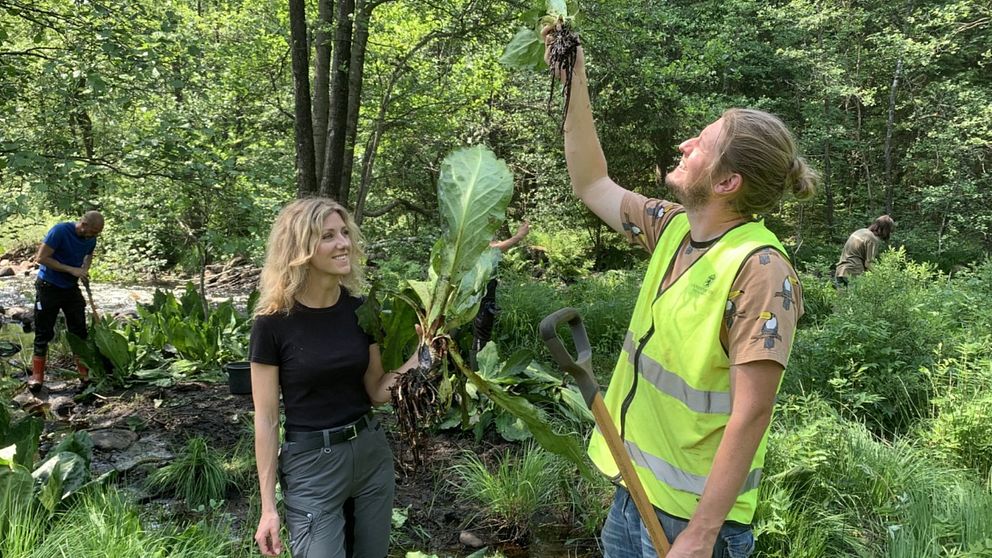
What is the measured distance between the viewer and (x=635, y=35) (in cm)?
867

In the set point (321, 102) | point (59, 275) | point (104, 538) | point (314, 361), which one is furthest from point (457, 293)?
point (321, 102)

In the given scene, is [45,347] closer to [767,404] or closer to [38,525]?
[38,525]

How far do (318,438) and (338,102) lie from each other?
7.32 metres

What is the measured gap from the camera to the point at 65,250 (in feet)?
20.9

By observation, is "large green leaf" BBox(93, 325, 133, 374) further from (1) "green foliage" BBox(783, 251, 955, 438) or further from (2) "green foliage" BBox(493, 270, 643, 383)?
(1) "green foliage" BBox(783, 251, 955, 438)

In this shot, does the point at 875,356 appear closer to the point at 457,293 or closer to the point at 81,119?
the point at 457,293

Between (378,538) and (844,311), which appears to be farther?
(844,311)

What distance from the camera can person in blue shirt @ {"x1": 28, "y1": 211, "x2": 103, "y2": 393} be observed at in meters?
6.32

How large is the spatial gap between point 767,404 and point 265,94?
11020 millimetres

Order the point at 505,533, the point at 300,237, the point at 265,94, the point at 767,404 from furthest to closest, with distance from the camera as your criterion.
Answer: the point at 265,94, the point at 505,533, the point at 300,237, the point at 767,404

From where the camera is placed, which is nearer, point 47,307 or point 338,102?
point 47,307

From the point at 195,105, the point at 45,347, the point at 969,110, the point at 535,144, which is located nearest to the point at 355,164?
the point at 535,144

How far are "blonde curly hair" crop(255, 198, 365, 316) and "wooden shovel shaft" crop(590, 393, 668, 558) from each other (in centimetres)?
123

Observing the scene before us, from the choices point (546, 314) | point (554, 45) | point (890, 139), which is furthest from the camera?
point (890, 139)
